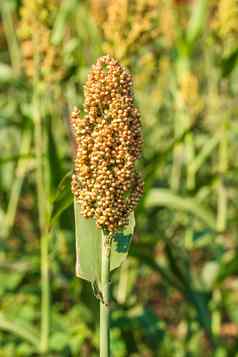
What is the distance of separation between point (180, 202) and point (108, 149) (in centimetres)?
139

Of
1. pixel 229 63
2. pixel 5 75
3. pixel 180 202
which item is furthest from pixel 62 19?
pixel 180 202

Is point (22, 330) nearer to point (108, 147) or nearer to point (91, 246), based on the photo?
point (91, 246)

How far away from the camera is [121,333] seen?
8.67 feet

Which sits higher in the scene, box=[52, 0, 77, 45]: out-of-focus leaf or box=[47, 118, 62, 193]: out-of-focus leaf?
box=[52, 0, 77, 45]: out-of-focus leaf

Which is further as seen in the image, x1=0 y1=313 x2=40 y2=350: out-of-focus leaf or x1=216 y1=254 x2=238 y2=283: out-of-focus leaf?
x1=0 y1=313 x2=40 y2=350: out-of-focus leaf

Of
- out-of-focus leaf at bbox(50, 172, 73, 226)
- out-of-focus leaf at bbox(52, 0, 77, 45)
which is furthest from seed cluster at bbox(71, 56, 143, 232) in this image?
out-of-focus leaf at bbox(52, 0, 77, 45)

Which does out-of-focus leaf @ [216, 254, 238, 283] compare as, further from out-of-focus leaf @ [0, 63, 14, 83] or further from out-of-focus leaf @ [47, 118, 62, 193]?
out-of-focus leaf @ [0, 63, 14, 83]

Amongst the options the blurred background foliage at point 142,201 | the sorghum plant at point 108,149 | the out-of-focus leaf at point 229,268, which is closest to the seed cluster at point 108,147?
the sorghum plant at point 108,149

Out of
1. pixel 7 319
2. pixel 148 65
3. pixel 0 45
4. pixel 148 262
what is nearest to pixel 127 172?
pixel 148 262

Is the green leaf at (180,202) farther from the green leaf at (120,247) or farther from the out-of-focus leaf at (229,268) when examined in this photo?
the green leaf at (120,247)

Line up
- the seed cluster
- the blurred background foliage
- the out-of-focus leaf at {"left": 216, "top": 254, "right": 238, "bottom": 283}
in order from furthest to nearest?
the blurred background foliage
the out-of-focus leaf at {"left": 216, "top": 254, "right": 238, "bottom": 283}
the seed cluster

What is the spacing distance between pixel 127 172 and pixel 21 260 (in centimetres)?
192

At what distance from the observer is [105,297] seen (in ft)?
3.64

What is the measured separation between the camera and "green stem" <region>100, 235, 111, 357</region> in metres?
1.10
